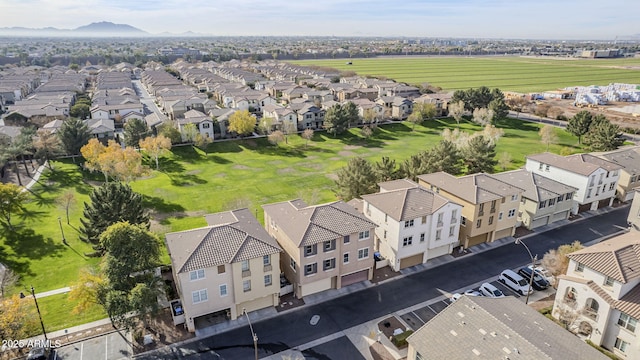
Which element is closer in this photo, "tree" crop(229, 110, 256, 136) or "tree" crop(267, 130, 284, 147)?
"tree" crop(267, 130, 284, 147)

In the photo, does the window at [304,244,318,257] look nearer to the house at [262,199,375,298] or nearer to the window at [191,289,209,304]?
the house at [262,199,375,298]

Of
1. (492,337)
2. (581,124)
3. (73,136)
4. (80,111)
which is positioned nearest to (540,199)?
(492,337)

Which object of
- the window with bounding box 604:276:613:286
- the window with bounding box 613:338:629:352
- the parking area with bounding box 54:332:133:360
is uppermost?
the window with bounding box 604:276:613:286

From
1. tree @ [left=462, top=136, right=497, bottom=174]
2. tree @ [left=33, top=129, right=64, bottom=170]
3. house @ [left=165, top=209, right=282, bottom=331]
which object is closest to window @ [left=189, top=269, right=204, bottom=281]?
house @ [left=165, top=209, right=282, bottom=331]

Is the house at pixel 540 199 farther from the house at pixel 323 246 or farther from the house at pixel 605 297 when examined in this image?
the house at pixel 323 246

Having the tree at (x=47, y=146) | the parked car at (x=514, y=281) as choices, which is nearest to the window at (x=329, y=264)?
the parked car at (x=514, y=281)

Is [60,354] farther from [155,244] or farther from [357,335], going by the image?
[357,335]
